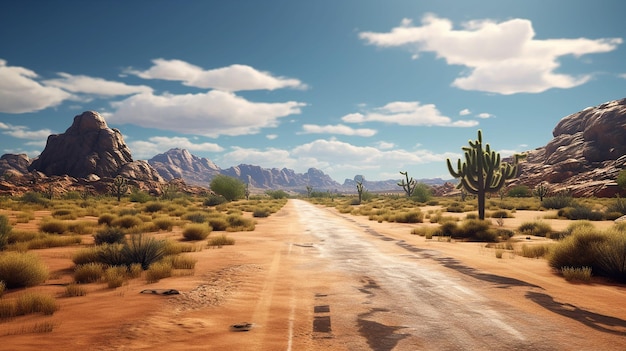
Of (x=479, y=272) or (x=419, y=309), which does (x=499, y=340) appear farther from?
(x=479, y=272)

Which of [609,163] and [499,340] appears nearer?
[499,340]

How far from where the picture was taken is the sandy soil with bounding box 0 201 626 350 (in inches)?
203

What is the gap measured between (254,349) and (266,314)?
5.17ft

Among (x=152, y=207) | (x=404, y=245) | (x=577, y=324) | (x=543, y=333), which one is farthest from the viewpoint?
(x=152, y=207)

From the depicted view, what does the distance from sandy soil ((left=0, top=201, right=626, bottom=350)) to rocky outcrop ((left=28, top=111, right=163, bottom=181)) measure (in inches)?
4218

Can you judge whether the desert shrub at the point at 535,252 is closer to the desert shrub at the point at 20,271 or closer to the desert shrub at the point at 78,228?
the desert shrub at the point at 20,271

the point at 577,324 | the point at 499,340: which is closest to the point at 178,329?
the point at 499,340

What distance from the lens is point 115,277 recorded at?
8516 millimetres

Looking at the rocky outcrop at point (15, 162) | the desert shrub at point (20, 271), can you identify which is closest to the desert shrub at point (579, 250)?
the desert shrub at point (20, 271)

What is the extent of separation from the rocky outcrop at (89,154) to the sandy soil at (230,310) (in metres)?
107

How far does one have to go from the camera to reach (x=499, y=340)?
511 cm

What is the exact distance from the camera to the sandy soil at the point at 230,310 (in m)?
5.17

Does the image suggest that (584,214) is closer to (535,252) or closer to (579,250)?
(535,252)

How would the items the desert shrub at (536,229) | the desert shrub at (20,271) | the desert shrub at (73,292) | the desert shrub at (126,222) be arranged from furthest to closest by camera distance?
the desert shrub at (126,222)
the desert shrub at (536,229)
the desert shrub at (20,271)
the desert shrub at (73,292)
